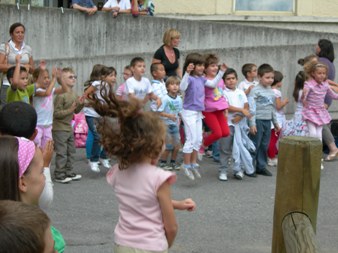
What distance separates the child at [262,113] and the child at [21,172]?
6.58m

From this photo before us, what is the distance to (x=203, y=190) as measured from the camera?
366 inches

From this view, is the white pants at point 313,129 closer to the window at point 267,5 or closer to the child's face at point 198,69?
the child's face at point 198,69

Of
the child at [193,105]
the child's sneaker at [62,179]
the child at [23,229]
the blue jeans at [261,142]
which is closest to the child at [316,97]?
the blue jeans at [261,142]

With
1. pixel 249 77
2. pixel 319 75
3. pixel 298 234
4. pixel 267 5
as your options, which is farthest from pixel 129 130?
pixel 267 5

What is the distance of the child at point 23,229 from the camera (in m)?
2.33

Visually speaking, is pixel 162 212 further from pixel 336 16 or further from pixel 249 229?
pixel 336 16

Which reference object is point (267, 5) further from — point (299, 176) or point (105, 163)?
point (299, 176)

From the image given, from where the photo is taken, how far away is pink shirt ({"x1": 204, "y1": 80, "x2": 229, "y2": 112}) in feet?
32.3

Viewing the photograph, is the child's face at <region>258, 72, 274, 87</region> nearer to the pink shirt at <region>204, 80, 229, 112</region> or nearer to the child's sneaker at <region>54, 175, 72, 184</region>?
the pink shirt at <region>204, 80, 229, 112</region>

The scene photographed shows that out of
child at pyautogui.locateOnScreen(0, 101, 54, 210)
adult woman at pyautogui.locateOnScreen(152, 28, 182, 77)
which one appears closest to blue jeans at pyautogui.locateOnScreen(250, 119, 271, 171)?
adult woman at pyautogui.locateOnScreen(152, 28, 182, 77)

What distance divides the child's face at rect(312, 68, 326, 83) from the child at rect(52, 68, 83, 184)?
3030mm

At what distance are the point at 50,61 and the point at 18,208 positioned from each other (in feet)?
32.3

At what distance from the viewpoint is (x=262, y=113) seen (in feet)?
33.7

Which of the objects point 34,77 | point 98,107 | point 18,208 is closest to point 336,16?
point 34,77
